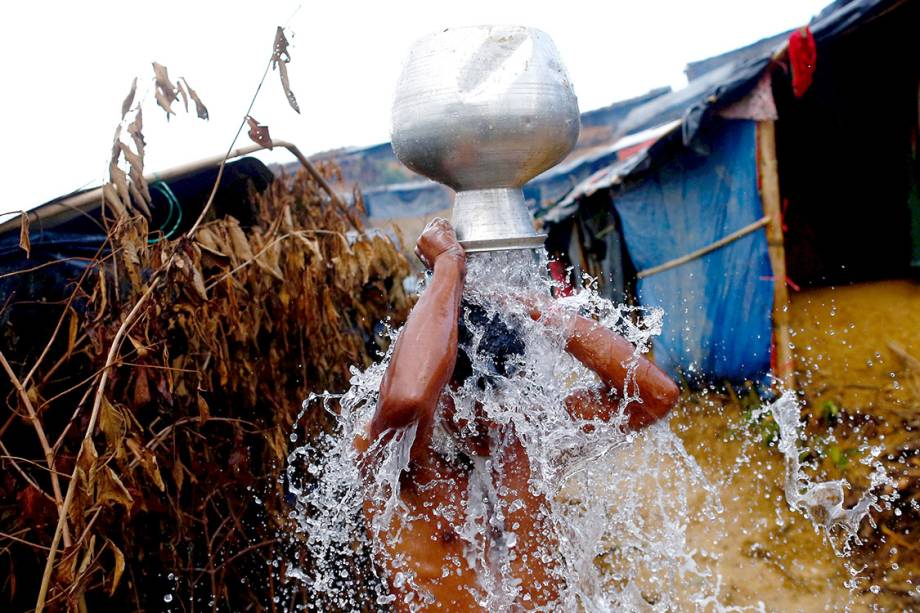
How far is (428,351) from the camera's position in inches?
64.4

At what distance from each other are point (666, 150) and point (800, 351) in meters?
2.15

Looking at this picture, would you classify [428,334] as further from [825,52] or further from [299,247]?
[825,52]

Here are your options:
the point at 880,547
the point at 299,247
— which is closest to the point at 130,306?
the point at 299,247

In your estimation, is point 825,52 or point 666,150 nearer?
point 825,52

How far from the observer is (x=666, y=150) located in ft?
22.7

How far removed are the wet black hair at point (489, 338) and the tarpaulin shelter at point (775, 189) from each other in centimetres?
437

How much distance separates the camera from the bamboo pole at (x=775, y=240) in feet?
19.0

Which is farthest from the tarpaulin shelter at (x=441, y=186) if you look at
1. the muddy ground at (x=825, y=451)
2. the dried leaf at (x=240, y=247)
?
the dried leaf at (x=240, y=247)

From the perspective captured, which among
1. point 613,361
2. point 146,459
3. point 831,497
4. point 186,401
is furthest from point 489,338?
point 831,497

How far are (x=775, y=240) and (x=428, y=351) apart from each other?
16.5 ft

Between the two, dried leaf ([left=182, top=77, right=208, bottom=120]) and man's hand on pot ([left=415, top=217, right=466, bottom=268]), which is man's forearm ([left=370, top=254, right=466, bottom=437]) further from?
dried leaf ([left=182, top=77, right=208, bottom=120])

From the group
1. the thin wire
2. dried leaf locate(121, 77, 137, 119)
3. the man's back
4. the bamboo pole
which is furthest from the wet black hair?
the bamboo pole

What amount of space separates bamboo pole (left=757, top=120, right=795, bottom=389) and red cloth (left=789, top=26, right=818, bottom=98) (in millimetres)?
430

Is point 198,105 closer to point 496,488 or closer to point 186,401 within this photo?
point 186,401
